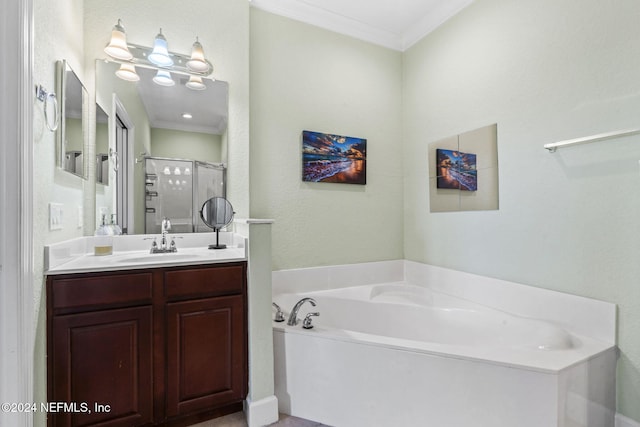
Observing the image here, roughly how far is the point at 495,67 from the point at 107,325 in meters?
2.82

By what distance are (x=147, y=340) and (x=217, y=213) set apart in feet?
3.24

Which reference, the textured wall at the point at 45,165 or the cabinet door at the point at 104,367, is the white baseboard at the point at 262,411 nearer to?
the cabinet door at the point at 104,367

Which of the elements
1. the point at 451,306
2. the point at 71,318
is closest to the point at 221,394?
the point at 71,318

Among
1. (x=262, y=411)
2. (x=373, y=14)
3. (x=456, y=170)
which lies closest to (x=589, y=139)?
(x=456, y=170)

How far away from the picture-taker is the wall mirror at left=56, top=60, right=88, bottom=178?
5.03ft

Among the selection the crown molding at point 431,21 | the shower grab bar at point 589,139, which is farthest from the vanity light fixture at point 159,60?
the shower grab bar at point 589,139

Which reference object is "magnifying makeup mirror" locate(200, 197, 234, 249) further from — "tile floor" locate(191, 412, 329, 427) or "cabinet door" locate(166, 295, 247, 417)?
"tile floor" locate(191, 412, 329, 427)

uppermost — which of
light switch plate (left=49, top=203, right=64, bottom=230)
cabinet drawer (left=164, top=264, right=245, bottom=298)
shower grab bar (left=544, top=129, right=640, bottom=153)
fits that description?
shower grab bar (left=544, top=129, right=640, bottom=153)

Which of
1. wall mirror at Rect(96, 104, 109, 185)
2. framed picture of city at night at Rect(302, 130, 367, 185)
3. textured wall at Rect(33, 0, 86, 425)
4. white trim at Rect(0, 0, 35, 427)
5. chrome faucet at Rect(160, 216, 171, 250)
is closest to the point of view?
white trim at Rect(0, 0, 35, 427)

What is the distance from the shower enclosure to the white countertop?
0.31 feet

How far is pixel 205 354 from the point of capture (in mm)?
1641

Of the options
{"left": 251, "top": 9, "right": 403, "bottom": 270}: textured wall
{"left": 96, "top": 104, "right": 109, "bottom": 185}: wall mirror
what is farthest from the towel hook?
{"left": 251, "top": 9, "right": 403, "bottom": 270}: textured wall

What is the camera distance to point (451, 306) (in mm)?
2131

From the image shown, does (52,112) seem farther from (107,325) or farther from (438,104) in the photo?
(438,104)
